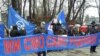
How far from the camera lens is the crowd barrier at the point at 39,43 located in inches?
514

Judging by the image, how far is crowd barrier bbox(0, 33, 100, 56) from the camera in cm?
1305

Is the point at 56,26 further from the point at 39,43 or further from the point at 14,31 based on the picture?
the point at 14,31

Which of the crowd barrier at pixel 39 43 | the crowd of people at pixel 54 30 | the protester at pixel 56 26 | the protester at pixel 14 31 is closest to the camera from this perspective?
the crowd barrier at pixel 39 43

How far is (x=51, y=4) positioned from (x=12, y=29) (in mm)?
43466

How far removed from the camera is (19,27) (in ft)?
57.5

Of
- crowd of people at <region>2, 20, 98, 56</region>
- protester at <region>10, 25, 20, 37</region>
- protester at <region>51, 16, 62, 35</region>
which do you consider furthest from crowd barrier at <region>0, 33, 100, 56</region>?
protester at <region>51, 16, 62, 35</region>

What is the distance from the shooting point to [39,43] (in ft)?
51.4

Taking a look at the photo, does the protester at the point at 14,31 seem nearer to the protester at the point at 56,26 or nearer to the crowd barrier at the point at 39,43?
the crowd barrier at the point at 39,43

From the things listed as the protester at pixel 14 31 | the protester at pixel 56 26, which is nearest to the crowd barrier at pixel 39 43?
the protester at pixel 14 31

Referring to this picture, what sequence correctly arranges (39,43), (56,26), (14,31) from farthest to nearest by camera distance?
(56,26), (14,31), (39,43)

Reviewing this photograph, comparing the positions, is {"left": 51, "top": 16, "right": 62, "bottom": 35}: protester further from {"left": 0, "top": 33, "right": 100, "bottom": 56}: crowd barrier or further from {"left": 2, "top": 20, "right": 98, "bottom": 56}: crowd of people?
{"left": 0, "top": 33, "right": 100, "bottom": 56}: crowd barrier

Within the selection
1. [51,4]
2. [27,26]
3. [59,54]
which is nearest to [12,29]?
[27,26]

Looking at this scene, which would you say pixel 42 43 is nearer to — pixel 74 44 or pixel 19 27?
pixel 19 27

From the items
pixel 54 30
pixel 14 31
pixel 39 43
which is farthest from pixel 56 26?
pixel 14 31
